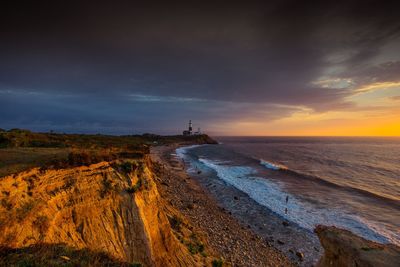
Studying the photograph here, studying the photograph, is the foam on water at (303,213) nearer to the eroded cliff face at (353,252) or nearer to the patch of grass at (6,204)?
the eroded cliff face at (353,252)

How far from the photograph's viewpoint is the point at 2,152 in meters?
10.3

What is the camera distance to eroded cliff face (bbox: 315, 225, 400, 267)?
7.18 m

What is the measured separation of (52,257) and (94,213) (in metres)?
3.58

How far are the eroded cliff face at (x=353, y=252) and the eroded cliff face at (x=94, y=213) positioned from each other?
6936 millimetres

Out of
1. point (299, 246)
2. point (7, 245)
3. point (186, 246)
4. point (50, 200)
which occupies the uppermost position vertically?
point (50, 200)

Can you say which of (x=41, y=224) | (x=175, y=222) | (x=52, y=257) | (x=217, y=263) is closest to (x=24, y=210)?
(x=41, y=224)

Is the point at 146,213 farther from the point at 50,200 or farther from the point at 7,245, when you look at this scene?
the point at 7,245

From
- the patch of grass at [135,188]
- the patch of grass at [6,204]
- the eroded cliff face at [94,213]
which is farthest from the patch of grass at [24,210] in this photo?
the patch of grass at [135,188]

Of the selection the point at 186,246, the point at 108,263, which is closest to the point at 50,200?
the point at 108,263

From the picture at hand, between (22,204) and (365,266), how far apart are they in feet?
38.4

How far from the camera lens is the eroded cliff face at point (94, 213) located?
7.45m

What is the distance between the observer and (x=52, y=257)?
6.20m

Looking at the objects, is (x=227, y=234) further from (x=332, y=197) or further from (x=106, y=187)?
(x=332, y=197)

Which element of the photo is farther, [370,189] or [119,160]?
[370,189]
